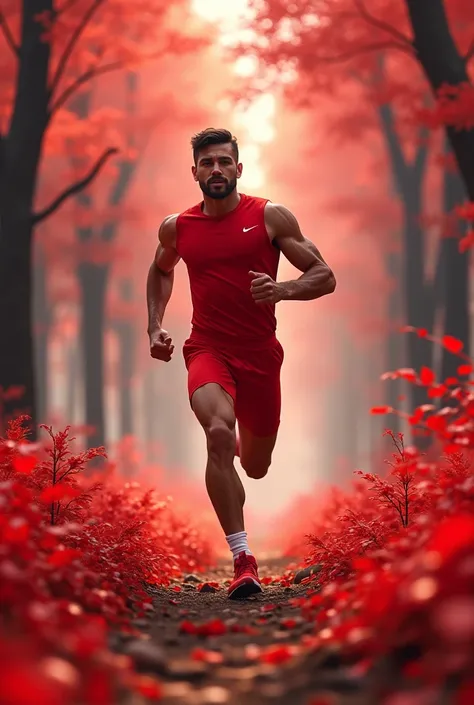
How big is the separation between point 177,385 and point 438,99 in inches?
1457

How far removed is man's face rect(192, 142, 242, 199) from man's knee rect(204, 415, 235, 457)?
1.46m

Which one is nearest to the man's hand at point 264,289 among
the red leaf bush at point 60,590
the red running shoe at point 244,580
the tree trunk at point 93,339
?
the red leaf bush at point 60,590

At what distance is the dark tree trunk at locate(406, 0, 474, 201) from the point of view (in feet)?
25.5

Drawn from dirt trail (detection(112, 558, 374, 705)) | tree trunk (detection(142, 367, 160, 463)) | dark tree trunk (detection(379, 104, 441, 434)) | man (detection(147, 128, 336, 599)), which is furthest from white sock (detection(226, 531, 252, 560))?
tree trunk (detection(142, 367, 160, 463))

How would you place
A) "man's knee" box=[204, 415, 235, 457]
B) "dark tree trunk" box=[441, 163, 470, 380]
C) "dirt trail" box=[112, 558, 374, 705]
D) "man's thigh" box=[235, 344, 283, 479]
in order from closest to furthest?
"dirt trail" box=[112, 558, 374, 705] < "man's knee" box=[204, 415, 235, 457] < "man's thigh" box=[235, 344, 283, 479] < "dark tree trunk" box=[441, 163, 470, 380]

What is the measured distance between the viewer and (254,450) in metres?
6.68

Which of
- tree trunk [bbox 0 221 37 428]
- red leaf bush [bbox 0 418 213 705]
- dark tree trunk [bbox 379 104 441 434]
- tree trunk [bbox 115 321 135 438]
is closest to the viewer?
red leaf bush [bbox 0 418 213 705]

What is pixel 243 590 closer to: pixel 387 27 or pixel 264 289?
pixel 264 289

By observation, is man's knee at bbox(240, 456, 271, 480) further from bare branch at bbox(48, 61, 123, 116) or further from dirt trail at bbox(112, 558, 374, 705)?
Result: bare branch at bbox(48, 61, 123, 116)

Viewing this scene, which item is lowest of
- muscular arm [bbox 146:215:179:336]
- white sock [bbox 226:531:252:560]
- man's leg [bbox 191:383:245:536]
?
white sock [bbox 226:531:252:560]

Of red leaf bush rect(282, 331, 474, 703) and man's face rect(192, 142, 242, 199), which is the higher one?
man's face rect(192, 142, 242, 199)

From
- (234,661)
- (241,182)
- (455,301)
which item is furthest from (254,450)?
(241,182)

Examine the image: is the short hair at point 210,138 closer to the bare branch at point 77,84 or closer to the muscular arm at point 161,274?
the muscular arm at point 161,274

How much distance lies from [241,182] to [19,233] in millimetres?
21763
